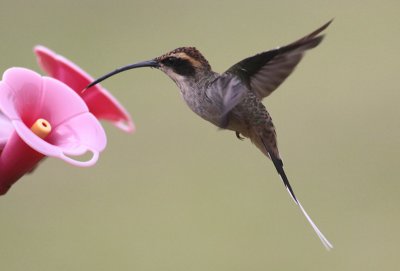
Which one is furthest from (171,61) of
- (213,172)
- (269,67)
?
(213,172)

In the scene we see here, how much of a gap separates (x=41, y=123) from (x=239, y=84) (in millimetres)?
423

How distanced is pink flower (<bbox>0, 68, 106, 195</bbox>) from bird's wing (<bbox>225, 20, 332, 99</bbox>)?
1.26ft

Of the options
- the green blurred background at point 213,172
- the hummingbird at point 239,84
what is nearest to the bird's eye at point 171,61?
the hummingbird at point 239,84

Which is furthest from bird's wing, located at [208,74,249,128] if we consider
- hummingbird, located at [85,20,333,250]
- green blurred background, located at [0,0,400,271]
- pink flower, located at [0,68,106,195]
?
green blurred background, located at [0,0,400,271]

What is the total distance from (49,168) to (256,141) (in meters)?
4.32

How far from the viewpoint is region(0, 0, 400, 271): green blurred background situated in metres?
5.00

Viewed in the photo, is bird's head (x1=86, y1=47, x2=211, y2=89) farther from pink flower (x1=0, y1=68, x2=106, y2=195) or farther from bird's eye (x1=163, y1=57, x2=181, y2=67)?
pink flower (x1=0, y1=68, x2=106, y2=195)

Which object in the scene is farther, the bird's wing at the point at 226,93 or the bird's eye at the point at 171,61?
the bird's eye at the point at 171,61

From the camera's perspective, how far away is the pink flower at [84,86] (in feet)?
5.93

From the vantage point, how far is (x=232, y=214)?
5.33m

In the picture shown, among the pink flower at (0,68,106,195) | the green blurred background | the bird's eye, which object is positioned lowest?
the green blurred background

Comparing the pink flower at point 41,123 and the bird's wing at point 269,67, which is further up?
the bird's wing at point 269,67

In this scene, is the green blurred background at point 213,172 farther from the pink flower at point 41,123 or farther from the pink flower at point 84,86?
the pink flower at point 41,123

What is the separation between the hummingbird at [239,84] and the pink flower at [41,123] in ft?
0.29
